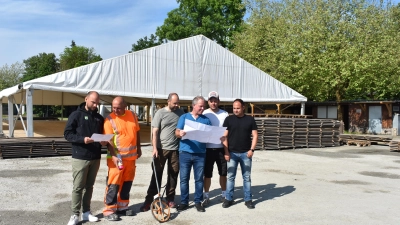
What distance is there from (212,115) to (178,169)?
3.62ft

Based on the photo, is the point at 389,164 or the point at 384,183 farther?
the point at 389,164

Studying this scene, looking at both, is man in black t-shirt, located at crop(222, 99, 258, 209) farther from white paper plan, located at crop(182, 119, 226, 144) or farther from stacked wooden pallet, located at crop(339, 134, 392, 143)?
stacked wooden pallet, located at crop(339, 134, 392, 143)

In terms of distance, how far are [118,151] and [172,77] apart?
12421 mm

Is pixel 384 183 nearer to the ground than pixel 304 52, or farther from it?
nearer to the ground

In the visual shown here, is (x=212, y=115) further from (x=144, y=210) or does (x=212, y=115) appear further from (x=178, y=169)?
(x=144, y=210)

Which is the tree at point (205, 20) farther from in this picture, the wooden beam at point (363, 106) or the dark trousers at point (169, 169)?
the dark trousers at point (169, 169)

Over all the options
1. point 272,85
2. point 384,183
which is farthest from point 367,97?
point 384,183

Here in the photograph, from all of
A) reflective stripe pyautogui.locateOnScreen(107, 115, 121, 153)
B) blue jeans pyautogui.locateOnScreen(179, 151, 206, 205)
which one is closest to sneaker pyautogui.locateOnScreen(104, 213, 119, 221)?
reflective stripe pyautogui.locateOnScreen(107, 115, 121, 153)

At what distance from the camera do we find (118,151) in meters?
5.50

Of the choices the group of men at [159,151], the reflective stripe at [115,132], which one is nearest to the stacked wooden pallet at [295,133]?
the group of men at [159,151]

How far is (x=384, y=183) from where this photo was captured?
9148 millimetres

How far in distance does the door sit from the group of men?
74.3 ft

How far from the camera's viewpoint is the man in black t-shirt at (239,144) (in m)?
6.41

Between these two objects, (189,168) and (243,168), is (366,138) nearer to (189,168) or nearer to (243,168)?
(243,168)
